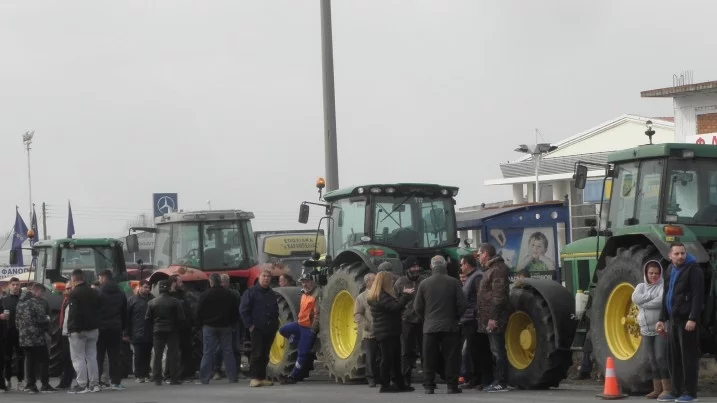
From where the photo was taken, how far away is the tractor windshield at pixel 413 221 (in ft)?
68.3

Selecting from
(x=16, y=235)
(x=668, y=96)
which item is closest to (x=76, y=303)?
(x=668, y=96)

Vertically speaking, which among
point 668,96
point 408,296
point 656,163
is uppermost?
point 668,96

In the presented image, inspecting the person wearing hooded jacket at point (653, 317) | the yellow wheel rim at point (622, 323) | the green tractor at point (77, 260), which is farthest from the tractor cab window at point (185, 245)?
the person wearing hooded jacket at point (653, 317)

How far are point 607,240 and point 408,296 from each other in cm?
296

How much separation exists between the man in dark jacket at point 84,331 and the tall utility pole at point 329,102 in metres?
5.26

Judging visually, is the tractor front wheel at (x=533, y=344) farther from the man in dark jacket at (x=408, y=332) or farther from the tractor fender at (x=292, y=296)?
the tractor fender at (x=292, y=296)

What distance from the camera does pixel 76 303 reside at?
20828 millimetres

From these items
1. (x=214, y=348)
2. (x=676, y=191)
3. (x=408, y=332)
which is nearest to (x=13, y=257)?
(x=214, y=348)

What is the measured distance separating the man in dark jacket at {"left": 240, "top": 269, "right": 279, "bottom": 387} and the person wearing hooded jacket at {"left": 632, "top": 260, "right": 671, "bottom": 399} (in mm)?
7082

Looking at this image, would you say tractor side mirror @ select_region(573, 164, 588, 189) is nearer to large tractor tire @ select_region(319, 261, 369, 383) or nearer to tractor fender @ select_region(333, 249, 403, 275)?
tractor fender @ select_region(333, 249, 403, 275)

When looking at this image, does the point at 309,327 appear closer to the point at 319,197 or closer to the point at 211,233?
the point at 319,197

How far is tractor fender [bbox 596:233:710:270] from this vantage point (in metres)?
15.4

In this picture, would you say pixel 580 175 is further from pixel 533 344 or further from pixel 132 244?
pixel 132 244

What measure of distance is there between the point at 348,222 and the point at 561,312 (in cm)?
484
